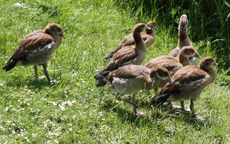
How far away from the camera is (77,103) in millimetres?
6359

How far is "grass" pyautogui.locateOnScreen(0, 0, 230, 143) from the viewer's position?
548 cm

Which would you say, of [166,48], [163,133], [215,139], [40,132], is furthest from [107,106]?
[166,48]

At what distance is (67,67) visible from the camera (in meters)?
7.64

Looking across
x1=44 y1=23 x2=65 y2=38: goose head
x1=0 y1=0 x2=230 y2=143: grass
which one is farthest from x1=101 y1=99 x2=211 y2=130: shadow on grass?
x1=44 y1=23 x2=65 y2=38: goose head

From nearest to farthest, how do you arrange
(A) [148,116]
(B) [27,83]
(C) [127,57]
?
(A) [148,116], (B) [27,83], (C) [127,57]

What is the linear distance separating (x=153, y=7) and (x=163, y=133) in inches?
240

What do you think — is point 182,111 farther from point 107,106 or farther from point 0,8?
point 0,8

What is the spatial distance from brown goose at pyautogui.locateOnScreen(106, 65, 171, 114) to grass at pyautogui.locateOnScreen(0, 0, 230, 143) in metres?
0.37

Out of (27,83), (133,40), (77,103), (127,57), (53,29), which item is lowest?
(77,103)

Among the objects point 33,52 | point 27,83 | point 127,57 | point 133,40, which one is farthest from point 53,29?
point 133,40

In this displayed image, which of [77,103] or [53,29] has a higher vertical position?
[53,29]

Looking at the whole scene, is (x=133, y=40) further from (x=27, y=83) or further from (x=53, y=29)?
(x=27, y=83)

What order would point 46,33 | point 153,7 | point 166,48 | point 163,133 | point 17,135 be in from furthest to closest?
1. point 153,7
2. point 166,48
3. point 46,33
4. point 163,133
5. point 17,135

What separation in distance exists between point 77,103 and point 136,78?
1212 mm
